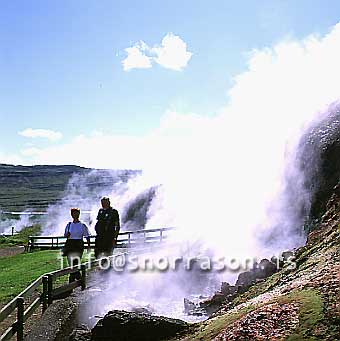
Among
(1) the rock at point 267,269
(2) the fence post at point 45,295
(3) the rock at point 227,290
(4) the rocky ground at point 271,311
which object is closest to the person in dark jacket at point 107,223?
(2) the fence post at point 45,295

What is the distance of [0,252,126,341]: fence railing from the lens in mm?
9898

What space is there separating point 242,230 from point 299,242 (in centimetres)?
419

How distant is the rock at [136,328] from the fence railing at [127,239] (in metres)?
18.2

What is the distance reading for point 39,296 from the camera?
40.3 ft

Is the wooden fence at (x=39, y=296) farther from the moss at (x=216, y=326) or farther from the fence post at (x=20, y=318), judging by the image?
the moss at (x=216, y=326)

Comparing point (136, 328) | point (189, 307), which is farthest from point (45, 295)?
point (189, 307)

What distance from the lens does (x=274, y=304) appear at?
844cm

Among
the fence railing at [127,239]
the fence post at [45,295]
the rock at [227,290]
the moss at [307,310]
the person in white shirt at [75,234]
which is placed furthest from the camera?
the fence railing at [127,239]

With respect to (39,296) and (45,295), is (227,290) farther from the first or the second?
(39,296)

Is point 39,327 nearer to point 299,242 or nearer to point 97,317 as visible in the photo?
point 97,317

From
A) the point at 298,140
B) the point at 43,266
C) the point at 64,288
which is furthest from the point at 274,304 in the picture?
the point at 43,266

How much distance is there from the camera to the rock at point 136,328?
32.3 feet

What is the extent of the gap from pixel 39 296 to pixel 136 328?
10.6 feet

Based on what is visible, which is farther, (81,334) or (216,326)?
(81,334)
